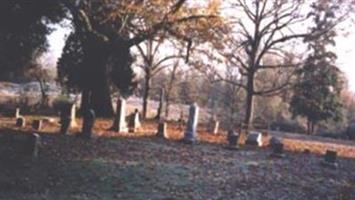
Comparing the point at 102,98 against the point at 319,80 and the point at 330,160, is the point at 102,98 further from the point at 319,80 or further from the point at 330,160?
the point at 319,80

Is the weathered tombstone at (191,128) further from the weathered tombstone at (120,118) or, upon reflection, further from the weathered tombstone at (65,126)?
the weathered tombstone at (65,126)

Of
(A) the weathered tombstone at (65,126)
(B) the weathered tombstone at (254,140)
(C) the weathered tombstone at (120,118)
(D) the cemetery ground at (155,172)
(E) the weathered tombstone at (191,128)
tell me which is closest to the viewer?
(D) the cemetery ground at (155,172)

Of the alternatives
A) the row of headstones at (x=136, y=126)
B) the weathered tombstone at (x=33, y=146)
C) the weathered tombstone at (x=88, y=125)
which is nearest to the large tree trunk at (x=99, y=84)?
the row of headstones at (x=136, y=126)

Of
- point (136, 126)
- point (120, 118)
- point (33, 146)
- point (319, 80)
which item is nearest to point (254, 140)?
point (136, 126)

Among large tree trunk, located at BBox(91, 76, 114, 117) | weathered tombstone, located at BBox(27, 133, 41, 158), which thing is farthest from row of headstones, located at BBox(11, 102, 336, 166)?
large tree trunk, located at BBox(91, 76, 114, 117)

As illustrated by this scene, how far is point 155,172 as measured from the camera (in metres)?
14.7

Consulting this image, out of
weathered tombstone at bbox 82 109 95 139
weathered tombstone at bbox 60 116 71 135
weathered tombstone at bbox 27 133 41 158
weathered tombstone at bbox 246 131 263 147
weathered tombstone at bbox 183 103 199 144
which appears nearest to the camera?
weathered tombstone at bbox 27 133 41 158

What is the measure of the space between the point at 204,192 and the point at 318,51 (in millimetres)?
31842

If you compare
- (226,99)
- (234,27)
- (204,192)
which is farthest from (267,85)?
(204,192)

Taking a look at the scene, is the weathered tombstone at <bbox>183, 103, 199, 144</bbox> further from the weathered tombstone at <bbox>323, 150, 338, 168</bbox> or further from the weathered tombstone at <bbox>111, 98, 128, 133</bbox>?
the weathered tombstone at <bbox>323, 150, 338, 168</bbox>

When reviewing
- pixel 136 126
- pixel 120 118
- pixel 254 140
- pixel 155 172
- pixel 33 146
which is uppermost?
pixel 120 118

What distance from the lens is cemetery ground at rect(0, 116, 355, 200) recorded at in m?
12.5

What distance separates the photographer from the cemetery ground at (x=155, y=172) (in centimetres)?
1249

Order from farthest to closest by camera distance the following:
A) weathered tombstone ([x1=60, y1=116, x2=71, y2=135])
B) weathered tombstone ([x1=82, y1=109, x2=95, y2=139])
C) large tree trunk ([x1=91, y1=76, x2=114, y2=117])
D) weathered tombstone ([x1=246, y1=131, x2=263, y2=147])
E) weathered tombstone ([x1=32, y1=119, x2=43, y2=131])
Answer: large tree trunk ([x1=91, y1=76, x2=114, y2=117])
weathered tombstone ([x1=246, y1=131, x2=263, y2=147])
weathered tombstone ([x1=32, y1=119, x2=43, y2=131])
weathered tombstone ([x1=60, y1=116, x2=71, y2=135])
weathered tombstone ([x1=82, y1=109, x2=95, y2=139])
